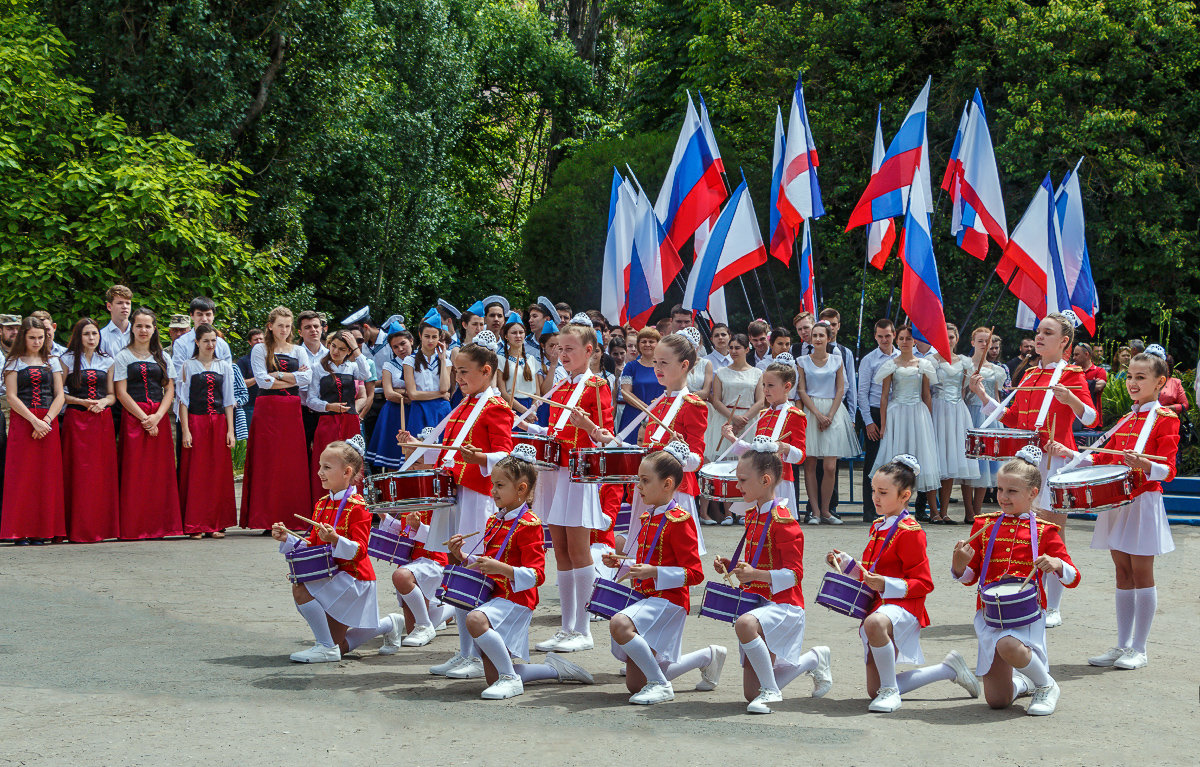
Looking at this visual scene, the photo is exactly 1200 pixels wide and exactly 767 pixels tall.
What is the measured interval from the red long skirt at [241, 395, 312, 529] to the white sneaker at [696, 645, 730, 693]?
6656mm

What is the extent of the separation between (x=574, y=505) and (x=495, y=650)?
147 centimetres

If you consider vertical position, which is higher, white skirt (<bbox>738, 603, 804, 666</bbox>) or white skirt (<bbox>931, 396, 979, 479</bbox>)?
white skirt (<bbox>931, 396, 979, 479</bbox>)

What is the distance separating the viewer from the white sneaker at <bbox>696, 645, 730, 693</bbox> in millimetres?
6504

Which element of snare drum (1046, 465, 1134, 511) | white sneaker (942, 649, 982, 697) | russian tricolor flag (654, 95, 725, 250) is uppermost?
russian tricolor flag (654, 95, 725, 250)

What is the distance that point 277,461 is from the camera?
40.1 ft

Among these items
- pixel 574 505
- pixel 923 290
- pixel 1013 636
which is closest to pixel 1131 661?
pixel 1013 636

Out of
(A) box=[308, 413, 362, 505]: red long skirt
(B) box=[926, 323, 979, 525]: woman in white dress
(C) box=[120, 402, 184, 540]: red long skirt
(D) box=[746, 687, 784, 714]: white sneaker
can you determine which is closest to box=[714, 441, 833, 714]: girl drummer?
(D) box=[746, 687, 784, 714]: white sneaker

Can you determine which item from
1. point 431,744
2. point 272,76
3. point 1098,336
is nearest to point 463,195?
point 272,76

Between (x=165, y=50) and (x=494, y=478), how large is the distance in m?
16.2

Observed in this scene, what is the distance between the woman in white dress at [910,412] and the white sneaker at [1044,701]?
23.2ft

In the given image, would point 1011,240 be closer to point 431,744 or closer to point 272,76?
point 431,744

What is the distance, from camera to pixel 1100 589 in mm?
9547

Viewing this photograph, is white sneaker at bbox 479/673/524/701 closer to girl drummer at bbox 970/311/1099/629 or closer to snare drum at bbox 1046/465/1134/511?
snare drum at bbox 1046/465/1134/511

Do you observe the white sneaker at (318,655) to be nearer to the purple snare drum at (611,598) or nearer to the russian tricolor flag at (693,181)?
the purple snare drum at (611,598)
